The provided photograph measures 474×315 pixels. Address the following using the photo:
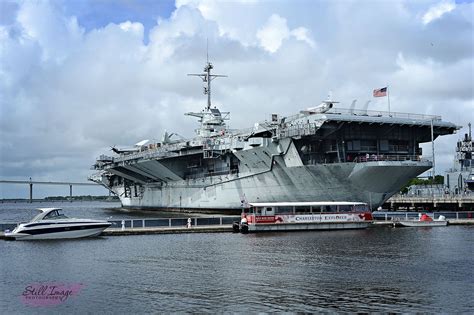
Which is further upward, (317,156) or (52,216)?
(317,156)

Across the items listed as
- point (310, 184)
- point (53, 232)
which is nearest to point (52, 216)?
point (53, 232)

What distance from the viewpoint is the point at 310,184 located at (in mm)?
40469

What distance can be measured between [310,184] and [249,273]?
22.1 metres

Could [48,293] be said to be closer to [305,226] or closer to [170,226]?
[170,226]

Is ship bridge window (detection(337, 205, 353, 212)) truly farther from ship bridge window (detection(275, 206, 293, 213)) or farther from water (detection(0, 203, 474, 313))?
water (detection(0, 203, 474, 313))

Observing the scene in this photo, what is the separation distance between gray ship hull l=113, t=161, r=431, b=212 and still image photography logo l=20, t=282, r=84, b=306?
78.2ft

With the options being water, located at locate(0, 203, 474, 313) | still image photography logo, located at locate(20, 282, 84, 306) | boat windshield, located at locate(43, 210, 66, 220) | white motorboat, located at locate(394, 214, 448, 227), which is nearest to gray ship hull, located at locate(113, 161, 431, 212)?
white motorboat, located at locate(394, 214, 448, 227)

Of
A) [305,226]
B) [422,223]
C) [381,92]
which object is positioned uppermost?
[381,92]

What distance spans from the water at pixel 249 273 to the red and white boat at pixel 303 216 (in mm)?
3584

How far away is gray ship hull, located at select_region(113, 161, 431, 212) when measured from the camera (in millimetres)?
37500

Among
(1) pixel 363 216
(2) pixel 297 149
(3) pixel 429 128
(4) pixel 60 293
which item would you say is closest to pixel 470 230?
(1) pixel 363 216

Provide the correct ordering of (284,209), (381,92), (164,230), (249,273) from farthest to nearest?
(381,92) → (284,209) → (164,230) → (249,273)

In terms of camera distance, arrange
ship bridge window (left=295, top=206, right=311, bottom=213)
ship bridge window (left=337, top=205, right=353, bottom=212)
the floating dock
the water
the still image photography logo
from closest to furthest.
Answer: the water → the still image photography logo → the floating dock → ship bridge window (left=295, top=206, right=311, bottom=213) → ship bridge window (left=337, top=205, right=353, bottom=212)

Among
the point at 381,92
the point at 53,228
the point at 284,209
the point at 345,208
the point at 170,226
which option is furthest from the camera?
the point at 381,92
